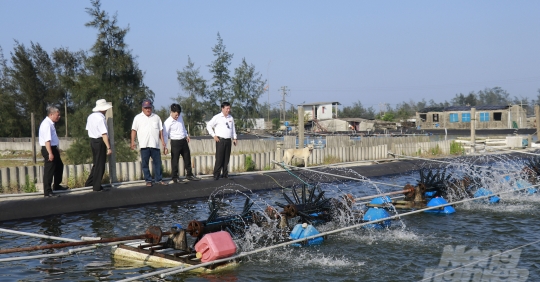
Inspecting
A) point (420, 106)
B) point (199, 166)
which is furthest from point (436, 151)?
point (420, 106)

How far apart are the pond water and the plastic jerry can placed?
0.76 ft

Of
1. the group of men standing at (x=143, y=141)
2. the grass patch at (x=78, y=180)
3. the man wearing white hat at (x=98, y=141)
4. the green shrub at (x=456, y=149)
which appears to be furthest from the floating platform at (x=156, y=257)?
the green shrub at (x=456, y=149)

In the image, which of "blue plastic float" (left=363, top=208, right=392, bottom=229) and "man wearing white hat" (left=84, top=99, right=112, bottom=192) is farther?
"man wearing white hat" (left=84, top=99, right=112, bottom=192)

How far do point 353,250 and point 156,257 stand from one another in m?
2.96

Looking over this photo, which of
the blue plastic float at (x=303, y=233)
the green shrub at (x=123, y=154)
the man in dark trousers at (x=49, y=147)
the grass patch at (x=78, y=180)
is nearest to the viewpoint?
the blue plastic float at (x=303, y=233)

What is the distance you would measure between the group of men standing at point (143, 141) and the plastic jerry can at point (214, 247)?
5063mm

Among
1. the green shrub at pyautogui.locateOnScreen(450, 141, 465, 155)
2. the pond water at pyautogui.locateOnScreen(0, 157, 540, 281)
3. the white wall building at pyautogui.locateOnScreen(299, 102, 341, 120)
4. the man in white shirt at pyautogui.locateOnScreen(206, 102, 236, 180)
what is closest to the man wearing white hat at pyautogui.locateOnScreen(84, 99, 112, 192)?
the pond water at pyautogui.locateOnScreen(0, 157, 540, 281)

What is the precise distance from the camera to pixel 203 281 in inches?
285

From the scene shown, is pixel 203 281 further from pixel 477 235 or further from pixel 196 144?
pixel 196 144

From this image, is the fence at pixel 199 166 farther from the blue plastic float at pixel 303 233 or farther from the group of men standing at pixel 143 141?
the blue plastic float at pixel 303 233

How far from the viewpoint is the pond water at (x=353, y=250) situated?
751 centimetres

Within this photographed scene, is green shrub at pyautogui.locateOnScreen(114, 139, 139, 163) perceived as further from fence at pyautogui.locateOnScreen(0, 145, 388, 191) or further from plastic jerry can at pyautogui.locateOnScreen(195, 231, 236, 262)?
plastic jerry can at pyautogui.locateOnScreen(195, 231, 236, 262)

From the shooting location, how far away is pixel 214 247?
24.8ft

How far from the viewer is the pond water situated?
7512 millimetres
